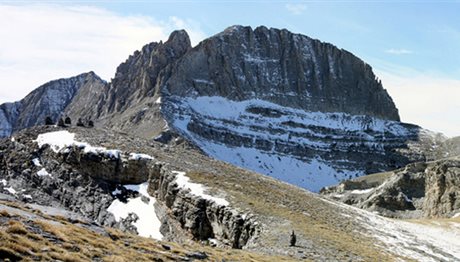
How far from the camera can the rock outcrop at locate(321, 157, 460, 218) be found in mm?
100250

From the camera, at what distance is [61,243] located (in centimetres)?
1753

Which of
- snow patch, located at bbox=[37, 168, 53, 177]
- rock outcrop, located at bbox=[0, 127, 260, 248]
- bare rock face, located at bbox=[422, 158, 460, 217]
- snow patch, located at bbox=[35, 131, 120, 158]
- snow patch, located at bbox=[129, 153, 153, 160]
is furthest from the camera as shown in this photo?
bare rock face, located at bbox=[422, 158, 460, 217]

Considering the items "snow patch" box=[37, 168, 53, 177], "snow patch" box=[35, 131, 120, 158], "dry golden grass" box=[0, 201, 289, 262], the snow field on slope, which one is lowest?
the snow field on slope

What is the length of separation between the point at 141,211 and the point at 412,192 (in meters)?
95.8

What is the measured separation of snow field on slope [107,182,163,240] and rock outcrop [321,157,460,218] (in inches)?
2347

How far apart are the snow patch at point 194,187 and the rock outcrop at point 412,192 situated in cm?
5958

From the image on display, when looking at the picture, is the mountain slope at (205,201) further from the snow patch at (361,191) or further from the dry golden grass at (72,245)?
the snow patch at (361,191)

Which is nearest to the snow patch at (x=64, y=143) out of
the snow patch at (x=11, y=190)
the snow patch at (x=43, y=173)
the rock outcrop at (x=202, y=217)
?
the snow patch at (x=43, y=173)

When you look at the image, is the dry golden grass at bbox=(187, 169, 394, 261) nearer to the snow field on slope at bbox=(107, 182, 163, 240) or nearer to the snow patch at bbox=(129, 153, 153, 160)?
the snow field on slope at bbox=(107, 182, 163, 240)

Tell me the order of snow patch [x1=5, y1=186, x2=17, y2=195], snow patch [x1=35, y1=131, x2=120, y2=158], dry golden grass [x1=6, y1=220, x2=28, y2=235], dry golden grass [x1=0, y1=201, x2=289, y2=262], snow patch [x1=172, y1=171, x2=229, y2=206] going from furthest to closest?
snow patch [x1=35, y1=131, x2=120, y2=158], snow patch [x1=5, y1=186, x2=17, y2=195], snow patch [x1=172, y1=171, x2=229, y2=206], dry golden grass [x1=6, y1=220, x2=28, y2=235], dry golden grass [x1=0, y1=201, x2=289, y2=262]

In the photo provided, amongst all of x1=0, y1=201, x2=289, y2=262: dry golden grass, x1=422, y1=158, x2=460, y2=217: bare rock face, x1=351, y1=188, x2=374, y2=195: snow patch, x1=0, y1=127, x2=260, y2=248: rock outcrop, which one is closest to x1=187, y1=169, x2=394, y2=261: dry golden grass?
x1=0, y1=127, x2=260, y2=248: rock outcrop

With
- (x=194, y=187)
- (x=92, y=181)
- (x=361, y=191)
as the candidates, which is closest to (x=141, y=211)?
(x=194, y=187)

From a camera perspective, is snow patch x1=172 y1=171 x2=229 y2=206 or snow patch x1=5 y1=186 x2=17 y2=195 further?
snow patch x1=5 y1=186 x2=17 y2=195

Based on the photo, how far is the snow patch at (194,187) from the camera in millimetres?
42912
